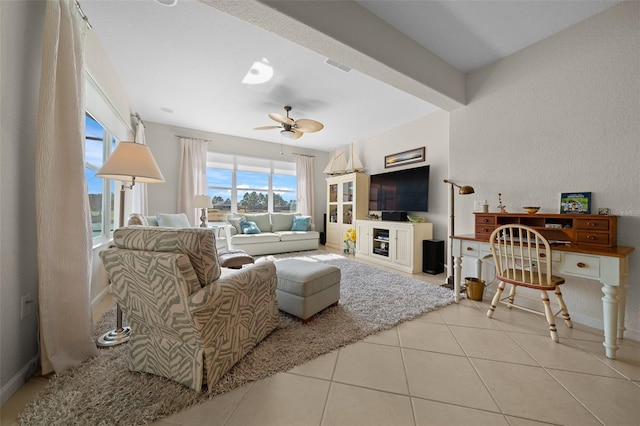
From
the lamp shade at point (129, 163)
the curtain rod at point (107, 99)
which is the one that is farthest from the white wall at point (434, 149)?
the curtain rod at point (107, 99)

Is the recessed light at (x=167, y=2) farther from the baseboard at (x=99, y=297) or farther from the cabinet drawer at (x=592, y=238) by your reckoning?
the cabinet drawer at (x=592, y=238)

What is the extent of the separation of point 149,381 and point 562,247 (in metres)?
2.82

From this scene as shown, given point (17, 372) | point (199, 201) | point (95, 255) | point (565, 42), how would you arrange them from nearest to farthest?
point (17, 372), point (565, 42), point (95, 255), point (199, 201)

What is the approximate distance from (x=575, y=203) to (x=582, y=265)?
649mm

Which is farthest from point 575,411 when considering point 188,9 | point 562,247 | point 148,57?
point 148,57

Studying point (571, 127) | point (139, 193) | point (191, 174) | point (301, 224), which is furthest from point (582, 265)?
point (191, 174)

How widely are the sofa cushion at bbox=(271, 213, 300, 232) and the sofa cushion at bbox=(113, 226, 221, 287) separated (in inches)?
154

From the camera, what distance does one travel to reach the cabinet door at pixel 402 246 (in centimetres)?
356

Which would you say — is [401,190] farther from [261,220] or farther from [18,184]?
[18,184]

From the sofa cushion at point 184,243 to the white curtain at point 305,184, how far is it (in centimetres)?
483

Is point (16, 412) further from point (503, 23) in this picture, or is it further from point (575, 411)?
point (503, 23)

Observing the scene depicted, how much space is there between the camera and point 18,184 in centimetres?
124

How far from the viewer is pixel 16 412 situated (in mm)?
1066

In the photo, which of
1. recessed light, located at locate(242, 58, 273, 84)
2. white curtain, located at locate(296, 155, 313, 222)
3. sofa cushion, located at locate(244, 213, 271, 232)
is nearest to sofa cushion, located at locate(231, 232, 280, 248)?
sofa cushion, located at locate(244, 213, 271, 232)
